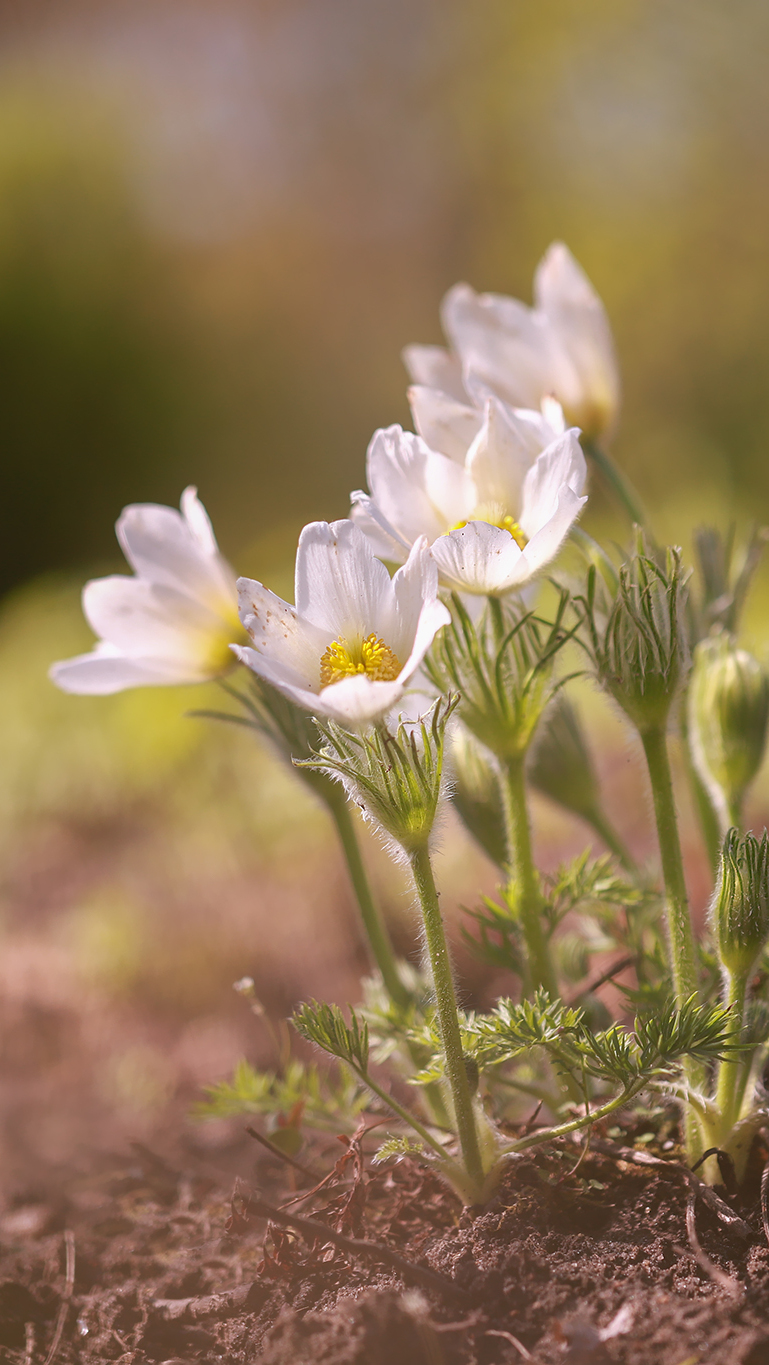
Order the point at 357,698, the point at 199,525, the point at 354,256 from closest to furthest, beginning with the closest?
the point at 357,698, the point at 199,525, the point at 354,256

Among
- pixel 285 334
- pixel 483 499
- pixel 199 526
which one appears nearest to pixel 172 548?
pixel 199 526

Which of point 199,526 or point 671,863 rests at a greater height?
point 199,526

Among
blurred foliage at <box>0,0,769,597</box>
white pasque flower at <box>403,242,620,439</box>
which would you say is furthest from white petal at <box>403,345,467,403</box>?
blurred foliage at <box>0,0,769,597</box>

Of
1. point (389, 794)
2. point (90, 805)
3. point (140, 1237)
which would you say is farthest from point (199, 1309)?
point (90, 805)

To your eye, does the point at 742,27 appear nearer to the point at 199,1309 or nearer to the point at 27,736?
the point at 27,736

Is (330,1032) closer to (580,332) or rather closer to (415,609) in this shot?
(415,609)

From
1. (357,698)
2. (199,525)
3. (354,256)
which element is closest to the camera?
(357,698)

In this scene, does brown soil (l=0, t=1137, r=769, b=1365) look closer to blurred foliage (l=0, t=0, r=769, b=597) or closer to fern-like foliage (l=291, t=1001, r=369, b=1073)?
fern-like foliage (l=291, t=1001, r=369, b=1073)

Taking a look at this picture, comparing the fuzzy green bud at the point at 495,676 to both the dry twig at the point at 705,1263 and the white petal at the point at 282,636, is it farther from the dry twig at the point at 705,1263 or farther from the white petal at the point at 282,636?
the dry twig at the point at 705,1263
